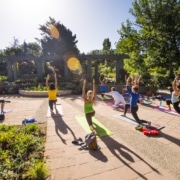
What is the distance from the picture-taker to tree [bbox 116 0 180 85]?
2016 centimetres

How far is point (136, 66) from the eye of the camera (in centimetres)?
2230

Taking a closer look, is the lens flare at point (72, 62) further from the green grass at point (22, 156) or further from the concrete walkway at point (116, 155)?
the green grass at point (22, 156)

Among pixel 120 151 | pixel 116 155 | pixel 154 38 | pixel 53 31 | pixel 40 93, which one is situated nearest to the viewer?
pixel 116 155

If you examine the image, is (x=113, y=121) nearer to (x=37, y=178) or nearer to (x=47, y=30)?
(x=37, y=178)

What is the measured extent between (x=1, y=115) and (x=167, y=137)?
8.16 metres

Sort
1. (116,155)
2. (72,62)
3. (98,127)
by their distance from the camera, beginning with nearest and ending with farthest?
(116,155) → (98,127) → (72,62)

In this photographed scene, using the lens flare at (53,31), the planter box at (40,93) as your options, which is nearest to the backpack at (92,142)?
the planter box at (40,93)

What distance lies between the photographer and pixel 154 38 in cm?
2119

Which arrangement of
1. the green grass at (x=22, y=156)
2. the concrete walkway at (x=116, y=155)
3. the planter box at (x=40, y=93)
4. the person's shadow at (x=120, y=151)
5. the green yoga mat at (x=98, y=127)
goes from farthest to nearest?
the planter box at (x=40, y=93)
the green yoga mat at (x=98, y=127)
the person's shadow at (x=120, y=151)
the concrete walkway at (x=116, y=155)
the green grass at (x=22, y=156)

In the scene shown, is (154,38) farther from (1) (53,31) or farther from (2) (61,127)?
(1) (53,31)

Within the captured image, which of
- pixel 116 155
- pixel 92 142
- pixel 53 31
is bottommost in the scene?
pixel 116 155

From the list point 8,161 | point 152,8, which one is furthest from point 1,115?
point 152,8

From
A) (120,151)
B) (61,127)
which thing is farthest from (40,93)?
(120,151)

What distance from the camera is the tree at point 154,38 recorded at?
2016 cm
